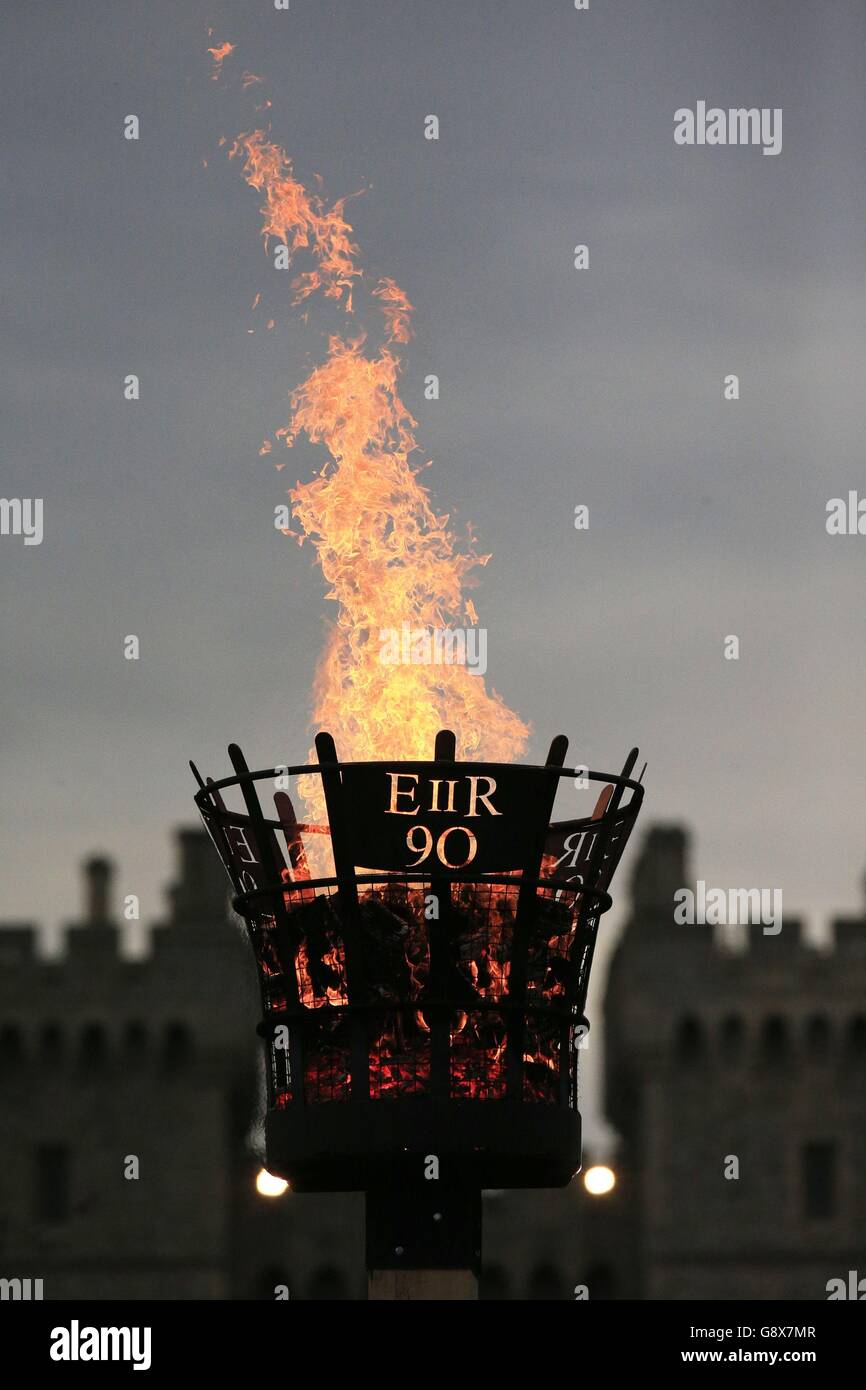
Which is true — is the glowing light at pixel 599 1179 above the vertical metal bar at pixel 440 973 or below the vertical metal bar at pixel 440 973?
below

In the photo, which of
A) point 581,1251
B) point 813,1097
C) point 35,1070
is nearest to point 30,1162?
point 35,1070

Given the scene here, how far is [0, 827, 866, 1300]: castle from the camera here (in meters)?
55.5

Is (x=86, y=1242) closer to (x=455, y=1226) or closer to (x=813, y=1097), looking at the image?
(x=813, y=1097)

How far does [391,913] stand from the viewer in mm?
15688

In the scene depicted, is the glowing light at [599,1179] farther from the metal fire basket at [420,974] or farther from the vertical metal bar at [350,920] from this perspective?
the vertical metal bar at [350,920]

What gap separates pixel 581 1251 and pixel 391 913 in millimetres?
40884

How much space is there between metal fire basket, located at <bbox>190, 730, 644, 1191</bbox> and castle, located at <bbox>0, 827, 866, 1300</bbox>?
39.5 metres

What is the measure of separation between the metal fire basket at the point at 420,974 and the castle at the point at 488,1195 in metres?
39.5

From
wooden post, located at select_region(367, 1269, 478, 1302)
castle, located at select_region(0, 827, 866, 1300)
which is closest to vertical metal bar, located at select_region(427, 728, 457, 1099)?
wooden post, located at select_region(367, 1269, 478, 1302)

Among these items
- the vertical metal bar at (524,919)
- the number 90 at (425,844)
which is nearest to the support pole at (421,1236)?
the vertical metal bar at (524,919)

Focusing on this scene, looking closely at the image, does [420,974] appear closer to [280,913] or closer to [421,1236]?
[280,913]

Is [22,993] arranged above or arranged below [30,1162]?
above

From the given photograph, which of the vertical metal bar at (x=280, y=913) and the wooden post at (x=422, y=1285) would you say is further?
the vertical metal bar at (x=280, y=913)

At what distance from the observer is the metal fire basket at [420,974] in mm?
15469
